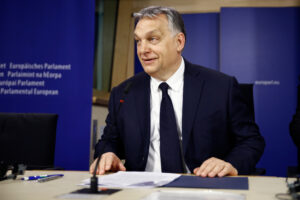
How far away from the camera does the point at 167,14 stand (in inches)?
85.1

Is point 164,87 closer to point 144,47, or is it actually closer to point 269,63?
point 144,47

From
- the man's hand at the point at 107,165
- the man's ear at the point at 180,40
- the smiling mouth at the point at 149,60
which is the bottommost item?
the man's hand at the point at 107,165

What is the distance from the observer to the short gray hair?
2.14 meters

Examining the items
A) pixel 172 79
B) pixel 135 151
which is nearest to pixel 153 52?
pixel 172 79

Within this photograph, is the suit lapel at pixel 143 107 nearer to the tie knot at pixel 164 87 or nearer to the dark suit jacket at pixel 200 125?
the dark suit jacket at pixel 200 125

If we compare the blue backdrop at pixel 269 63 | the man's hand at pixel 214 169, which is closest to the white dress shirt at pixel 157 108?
the man's hand at pixel 214 169

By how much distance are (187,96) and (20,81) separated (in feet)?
6.20

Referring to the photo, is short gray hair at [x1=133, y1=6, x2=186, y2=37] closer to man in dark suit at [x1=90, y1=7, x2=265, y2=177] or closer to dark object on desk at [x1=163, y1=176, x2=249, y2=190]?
man in dark suit at [x1=90, y1=7, x2=265, y2=177]

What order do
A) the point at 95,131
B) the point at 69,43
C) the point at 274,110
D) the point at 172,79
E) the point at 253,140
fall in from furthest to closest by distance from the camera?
1. the point at 274,110
2. the point at 95,131
3. the point at 69,43
4. the point at 172,79
5. the point at 253,140

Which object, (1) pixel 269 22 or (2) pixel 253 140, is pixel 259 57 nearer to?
(1) pixel 269 22

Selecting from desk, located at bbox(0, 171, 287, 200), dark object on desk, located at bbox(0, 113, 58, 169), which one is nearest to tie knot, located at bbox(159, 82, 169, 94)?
desk, located at bbox(0, 171, 287, 200)

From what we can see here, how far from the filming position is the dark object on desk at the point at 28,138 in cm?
244

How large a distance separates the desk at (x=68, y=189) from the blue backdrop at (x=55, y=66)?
1788 mm

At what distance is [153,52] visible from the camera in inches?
84.9
